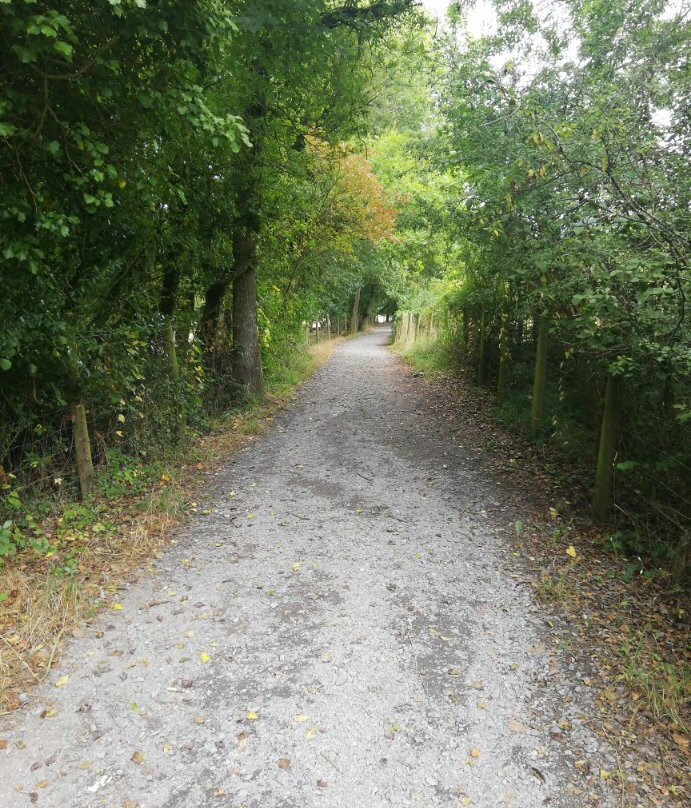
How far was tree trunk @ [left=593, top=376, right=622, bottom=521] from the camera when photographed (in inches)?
195

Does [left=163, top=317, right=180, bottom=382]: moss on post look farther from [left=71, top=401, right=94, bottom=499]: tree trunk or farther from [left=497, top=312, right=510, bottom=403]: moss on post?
[left=497, top=312, right=510, bottom=403]: moss on post

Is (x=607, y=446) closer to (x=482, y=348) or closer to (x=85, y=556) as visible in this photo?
(x=85, y=556)

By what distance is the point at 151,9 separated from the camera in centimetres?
324

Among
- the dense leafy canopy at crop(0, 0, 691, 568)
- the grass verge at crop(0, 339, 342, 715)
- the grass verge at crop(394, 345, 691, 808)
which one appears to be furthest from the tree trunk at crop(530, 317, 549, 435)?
the grass verge at crop(0, 339, 342, 715)

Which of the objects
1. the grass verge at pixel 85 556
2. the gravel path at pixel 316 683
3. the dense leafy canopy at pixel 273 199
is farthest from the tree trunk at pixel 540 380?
the grass verge at pixel 85 556

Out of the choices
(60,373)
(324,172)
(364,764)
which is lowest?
(364,764)

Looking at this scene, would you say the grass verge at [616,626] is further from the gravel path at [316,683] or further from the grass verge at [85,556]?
the grass verge at [85,556]

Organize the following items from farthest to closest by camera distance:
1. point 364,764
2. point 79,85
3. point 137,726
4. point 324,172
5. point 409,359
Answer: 1. point 409,359
2. point 324,172
3. point 79,85
4. point 137,726
5. point 364,764

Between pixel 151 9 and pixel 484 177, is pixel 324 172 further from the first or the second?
pixel 151 9

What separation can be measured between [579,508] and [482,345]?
6185mm

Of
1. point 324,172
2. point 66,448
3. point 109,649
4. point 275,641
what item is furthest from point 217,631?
point 324,172

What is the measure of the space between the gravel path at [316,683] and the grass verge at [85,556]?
19 centimetres

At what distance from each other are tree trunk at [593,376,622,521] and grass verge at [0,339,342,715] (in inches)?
168

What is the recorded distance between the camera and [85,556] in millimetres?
4375
